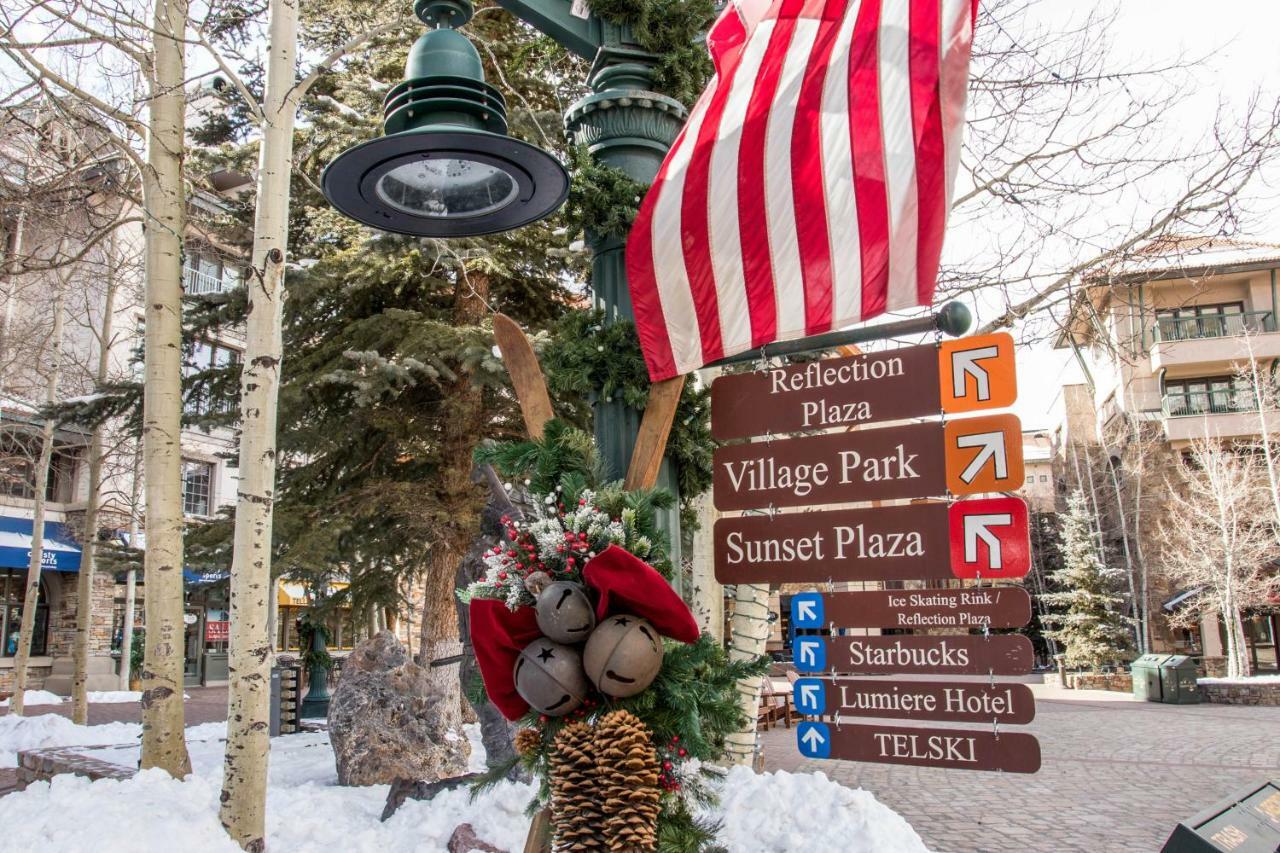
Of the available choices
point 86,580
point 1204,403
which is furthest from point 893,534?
point 1204,403

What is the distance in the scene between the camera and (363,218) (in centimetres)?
349

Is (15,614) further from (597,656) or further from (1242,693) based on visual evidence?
(1242,693)

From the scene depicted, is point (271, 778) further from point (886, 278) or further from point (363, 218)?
point (886, 278)

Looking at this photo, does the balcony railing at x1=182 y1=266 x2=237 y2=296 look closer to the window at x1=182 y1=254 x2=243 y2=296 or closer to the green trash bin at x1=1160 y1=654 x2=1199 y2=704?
the window at x1=182 y1=254 x2=243 y2=296

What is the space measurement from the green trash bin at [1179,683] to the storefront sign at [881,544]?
22.2 metres

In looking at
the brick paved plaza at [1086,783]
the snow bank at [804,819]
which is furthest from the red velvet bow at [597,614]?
the brick paved plaza at [1086,783]

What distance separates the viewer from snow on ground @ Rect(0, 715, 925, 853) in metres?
5.55

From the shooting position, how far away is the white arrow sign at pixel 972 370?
2967 mm

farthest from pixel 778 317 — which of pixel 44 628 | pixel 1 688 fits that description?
pixel 44 628

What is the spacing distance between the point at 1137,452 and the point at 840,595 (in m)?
35.4

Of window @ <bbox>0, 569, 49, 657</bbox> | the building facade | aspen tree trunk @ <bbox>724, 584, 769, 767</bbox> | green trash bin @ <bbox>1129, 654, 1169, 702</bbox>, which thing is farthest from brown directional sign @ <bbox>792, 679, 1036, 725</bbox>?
the building facade

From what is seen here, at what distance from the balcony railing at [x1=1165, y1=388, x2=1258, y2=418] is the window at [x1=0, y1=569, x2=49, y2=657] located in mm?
37488

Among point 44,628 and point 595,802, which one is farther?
point 44,628

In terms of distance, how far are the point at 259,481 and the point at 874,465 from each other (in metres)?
4.71
